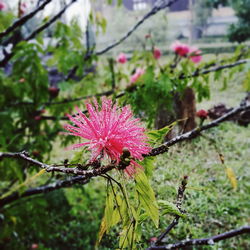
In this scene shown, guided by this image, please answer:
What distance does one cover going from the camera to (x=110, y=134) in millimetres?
451

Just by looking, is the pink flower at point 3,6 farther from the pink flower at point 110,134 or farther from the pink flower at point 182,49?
the pink flower at point 110,134

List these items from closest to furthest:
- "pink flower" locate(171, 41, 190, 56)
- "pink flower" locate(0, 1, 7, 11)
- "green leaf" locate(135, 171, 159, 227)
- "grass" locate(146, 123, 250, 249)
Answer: "green leaf" locate(135, 171, 159, 227) < "grass" locate(146, 123, 250, 249) < "pink flower" locate(171, 41, 190, 56) < "pink flower" locate(0, 1, 7, 11)

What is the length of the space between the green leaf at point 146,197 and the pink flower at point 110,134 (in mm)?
20

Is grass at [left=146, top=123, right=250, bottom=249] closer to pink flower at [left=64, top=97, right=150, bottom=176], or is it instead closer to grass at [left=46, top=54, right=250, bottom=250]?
grass at [left=46, top=54, right=250, bottom=250]

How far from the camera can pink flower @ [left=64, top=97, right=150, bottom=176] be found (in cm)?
44

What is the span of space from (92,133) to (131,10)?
3821 mm

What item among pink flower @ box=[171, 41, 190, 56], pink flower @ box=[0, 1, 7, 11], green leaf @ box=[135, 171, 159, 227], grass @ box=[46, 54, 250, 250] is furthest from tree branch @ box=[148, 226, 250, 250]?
pink flower @ box=[0, 1, 7, 11]

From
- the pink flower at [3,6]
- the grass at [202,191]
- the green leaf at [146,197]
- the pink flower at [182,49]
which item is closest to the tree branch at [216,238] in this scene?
the grass at [202,191]

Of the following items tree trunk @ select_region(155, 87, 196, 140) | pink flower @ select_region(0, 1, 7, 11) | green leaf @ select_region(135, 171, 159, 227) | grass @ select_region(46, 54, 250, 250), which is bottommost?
grass @ select_region(46, 54, 250, 250)

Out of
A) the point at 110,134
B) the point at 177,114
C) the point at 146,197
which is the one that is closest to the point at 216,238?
the point at 146,197

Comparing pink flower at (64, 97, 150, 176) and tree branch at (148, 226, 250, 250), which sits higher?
pink flower at (64, 97, 150, 176)

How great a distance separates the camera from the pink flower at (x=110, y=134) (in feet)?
1.45

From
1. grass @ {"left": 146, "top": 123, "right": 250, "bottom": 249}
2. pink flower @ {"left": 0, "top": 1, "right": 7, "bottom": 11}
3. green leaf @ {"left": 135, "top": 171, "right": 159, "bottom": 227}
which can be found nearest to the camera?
green leaf @ {"left": 135, "top": 171, "right": 159, "bottom": 227}

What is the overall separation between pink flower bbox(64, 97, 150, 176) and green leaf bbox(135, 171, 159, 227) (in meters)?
0.02
